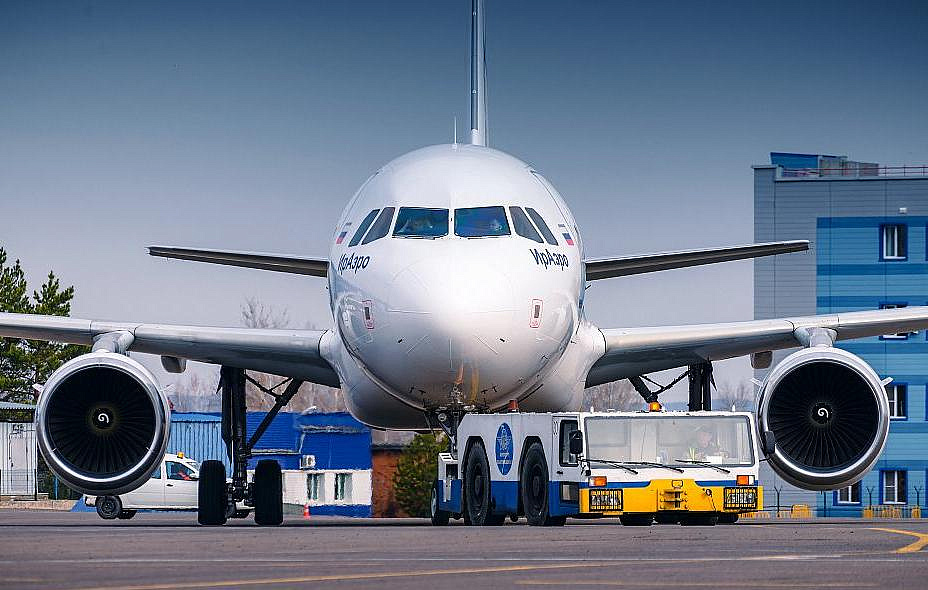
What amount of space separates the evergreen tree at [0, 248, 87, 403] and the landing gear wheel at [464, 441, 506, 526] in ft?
153

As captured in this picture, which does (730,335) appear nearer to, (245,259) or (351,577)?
(245,259)

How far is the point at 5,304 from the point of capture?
2618 inches

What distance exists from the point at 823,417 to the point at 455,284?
5.58 metres

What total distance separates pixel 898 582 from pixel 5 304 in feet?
194

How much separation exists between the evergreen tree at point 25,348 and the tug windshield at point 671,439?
48312 millimetres

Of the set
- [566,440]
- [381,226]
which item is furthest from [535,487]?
[381,226]

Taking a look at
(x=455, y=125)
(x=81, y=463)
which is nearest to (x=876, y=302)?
(x=455, y=125)

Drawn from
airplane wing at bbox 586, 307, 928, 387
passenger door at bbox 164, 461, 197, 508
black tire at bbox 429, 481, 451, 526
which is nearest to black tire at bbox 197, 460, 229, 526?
black tire at bbox 429, 481, 451, 526

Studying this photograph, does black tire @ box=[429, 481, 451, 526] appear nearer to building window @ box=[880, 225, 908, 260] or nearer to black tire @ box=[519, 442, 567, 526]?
black tire @ box=[519, 442, 567, 526]

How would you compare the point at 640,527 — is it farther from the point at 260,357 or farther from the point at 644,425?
the point at 260,357

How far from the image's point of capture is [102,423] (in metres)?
22.2

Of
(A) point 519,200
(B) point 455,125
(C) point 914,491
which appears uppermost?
(B) point 455,125

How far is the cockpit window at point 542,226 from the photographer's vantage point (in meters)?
21.2

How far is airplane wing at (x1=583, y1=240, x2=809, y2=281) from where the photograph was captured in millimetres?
23172
